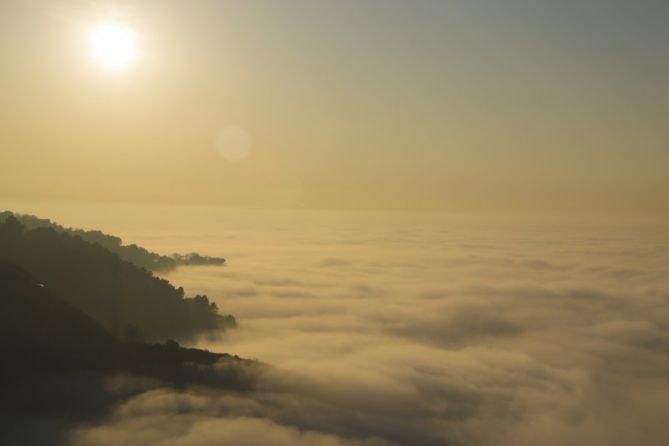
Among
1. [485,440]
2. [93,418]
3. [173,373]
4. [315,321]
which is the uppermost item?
[315,321]

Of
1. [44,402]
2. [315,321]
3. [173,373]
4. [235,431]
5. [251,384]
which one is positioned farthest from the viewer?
[315,321]

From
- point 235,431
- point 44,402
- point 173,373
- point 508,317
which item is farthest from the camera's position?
point 508,317

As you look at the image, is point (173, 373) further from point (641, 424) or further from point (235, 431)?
point (641, 424)

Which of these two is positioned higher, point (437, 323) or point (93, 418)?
point (437, 323)

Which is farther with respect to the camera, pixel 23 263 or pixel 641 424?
pixel 641 424

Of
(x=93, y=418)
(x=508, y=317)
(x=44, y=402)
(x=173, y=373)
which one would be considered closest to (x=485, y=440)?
(x=173, y=373)

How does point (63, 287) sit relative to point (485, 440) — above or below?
above

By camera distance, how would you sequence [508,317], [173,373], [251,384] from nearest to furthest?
1. [173,373]
2. [251,384]
3. [508,317]

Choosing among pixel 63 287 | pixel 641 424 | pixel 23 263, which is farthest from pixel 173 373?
pixel 641 424

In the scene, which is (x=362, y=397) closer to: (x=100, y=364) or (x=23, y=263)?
(x=100, y=364)
